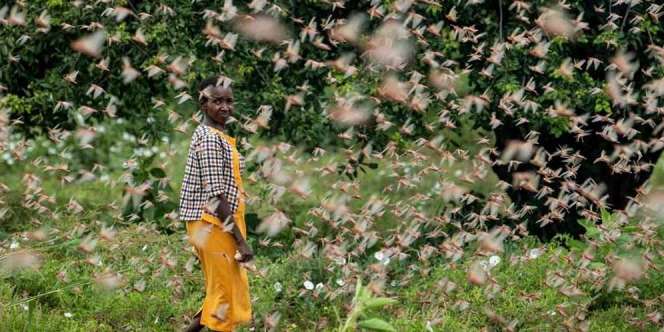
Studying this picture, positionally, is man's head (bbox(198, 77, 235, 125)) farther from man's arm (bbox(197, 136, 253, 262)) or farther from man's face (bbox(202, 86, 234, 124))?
man's arm (bbox(197, 136, 253, 262))

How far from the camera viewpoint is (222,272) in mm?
5105

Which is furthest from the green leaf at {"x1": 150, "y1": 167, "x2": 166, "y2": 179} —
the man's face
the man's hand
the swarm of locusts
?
the man's hand

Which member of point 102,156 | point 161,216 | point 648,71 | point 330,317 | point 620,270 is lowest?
point 102,156

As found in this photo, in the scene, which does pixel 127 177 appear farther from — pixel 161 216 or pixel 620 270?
pixel 620 270

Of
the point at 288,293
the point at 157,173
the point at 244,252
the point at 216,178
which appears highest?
the point at 216,178

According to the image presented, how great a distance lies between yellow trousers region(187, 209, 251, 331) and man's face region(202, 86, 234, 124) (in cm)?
51

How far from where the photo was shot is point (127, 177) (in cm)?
661

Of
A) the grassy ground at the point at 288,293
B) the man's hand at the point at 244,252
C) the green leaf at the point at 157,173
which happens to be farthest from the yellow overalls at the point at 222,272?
the green leaf at the point at 157,173

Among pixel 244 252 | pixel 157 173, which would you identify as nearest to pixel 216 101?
pixel 244 252

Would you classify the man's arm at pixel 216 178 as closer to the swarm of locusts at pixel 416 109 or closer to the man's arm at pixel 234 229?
the man's arm at pixel 234 229

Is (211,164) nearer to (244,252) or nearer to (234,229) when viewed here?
(234,229)

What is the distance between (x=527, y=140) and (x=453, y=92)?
2.81 feet

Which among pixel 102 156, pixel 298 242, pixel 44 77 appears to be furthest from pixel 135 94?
pixel 102 156

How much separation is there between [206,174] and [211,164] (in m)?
0.06
